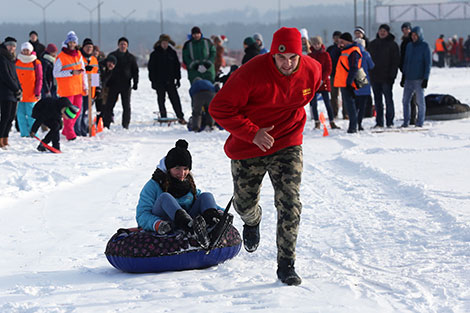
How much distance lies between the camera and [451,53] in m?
42.5

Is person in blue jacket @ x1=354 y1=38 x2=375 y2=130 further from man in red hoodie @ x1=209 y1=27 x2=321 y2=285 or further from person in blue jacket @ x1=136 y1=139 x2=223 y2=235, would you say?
man in red hoodie @ x1=209 y1=27 x2=321 y2=285

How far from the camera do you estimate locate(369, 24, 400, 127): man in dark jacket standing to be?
51.5 ft

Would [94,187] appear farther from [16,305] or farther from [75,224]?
[16,305]

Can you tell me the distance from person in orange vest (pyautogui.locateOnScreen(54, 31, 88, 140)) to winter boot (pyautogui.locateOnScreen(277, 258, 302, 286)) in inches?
410

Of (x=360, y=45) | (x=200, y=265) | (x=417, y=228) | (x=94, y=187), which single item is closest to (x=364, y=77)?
(x=360, y=45)

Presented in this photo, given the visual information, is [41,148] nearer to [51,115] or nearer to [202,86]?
[51,115]

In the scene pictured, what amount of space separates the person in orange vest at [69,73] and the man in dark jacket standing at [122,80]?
260 cm

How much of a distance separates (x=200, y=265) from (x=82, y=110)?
1081 cm

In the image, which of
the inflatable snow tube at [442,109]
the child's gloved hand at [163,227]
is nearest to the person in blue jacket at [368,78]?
the inflatable snow tube at [442,109]

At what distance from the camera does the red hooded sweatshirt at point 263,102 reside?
199 inches

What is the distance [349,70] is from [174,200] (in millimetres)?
9303

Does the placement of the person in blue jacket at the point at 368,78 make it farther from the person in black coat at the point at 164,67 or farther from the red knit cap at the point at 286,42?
the red knit cap at the point at 286,42

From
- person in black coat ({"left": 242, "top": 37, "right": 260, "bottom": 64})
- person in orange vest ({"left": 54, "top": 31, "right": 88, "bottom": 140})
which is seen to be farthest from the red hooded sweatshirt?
person in black coat ({"left": 242, "top": 37, "right": 260, "bottom": 64})

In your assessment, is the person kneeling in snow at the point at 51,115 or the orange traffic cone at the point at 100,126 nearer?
the person kneeling in snow at the point at 51,115
